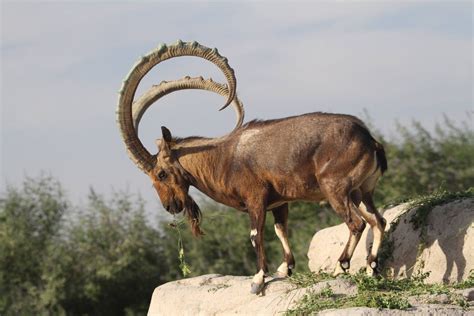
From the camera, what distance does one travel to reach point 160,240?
34.1 meters

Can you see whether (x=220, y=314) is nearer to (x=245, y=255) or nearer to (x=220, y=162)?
(x=220, y=162)

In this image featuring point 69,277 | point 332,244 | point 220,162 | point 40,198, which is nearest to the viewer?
point 220,162

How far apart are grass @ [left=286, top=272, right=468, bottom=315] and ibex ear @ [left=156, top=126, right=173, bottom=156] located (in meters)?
2.87

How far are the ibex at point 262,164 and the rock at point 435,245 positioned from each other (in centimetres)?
110

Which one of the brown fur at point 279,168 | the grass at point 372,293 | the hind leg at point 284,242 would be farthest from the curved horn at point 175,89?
the grass at point 372,293

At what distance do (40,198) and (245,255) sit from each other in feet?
23.5

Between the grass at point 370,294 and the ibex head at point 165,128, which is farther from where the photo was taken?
the ibex head at point 165,128

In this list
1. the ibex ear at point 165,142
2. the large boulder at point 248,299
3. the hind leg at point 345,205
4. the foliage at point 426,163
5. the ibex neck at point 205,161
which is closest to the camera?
the large boulder at point 248,299

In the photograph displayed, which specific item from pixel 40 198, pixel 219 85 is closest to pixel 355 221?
pixel 219 85

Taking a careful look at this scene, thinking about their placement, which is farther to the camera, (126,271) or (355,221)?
(126,271)

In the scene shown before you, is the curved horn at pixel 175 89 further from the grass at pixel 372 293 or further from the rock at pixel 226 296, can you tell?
the grass at pixel 372 293

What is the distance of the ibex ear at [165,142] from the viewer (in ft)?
46.9

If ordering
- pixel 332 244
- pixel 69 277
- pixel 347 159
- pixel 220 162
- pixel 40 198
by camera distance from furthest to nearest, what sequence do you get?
pixel 40 198 → pixel 69 277 → pixel 332 244 → pixel 220 162 → pixel 347 159

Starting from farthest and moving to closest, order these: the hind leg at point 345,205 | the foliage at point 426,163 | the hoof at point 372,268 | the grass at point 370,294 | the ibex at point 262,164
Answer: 1. the foliage at point 426,163
2. the hoof at point 372,268
3. the ibex at point 262,164
4. the hind leg at point 345,205
5. the grass at point 370,294
